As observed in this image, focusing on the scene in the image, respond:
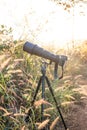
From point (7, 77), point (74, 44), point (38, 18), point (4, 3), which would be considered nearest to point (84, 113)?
point (7, 77)

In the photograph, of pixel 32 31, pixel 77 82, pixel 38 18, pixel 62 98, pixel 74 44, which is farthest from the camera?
pixel 74 44

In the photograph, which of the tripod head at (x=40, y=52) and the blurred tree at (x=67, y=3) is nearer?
the tripod head at (x=40, y=52)

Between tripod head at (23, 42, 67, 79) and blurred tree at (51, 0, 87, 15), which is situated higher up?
tripod head at (23, 42, 67, 79)

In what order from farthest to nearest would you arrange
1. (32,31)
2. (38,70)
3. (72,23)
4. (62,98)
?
(72,23) < (32,31) < (38,70) < (62,98)

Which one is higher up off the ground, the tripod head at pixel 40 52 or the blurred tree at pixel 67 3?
the tripod head at pixel 40 52

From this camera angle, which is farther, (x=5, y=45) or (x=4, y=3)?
(x=4, y=3)

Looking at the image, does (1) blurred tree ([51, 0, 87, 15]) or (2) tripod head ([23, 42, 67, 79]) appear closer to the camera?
(2) tripod head ([23, 42, 67, 79])

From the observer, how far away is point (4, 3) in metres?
9.60

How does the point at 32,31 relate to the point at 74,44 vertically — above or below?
above

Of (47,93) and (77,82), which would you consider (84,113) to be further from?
(77,82)

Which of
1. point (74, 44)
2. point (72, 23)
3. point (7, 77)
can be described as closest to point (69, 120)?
point (7, 77)

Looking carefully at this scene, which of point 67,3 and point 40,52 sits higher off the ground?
point 40,52

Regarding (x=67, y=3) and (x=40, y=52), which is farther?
(x=67, y=3)

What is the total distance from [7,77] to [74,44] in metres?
4.02
